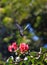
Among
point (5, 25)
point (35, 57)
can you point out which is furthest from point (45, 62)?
point (5, 25)

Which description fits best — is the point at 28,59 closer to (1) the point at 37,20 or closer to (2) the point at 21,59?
(2) the point at 21,59

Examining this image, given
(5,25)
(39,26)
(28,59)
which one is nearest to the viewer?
(28,59)

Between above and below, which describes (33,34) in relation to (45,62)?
below

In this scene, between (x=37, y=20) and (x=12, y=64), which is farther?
(x=37, y=20)

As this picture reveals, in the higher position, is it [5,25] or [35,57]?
[35,57]

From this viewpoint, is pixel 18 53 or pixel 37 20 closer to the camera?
pixel 18 53

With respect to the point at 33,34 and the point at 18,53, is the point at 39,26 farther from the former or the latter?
the point at 18,53

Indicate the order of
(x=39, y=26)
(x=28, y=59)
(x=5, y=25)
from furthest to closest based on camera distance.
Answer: (x=39, y=26) < (x=5, y=25) < (x=28, y=59)

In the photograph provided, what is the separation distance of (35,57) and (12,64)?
0.11 metres

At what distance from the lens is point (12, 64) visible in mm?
1203

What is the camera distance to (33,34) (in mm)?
4668

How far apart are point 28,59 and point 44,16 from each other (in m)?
3.57

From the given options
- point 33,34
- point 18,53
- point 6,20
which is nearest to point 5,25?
point 6,20

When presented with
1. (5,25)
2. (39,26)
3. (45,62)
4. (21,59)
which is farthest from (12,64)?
(39,26)
